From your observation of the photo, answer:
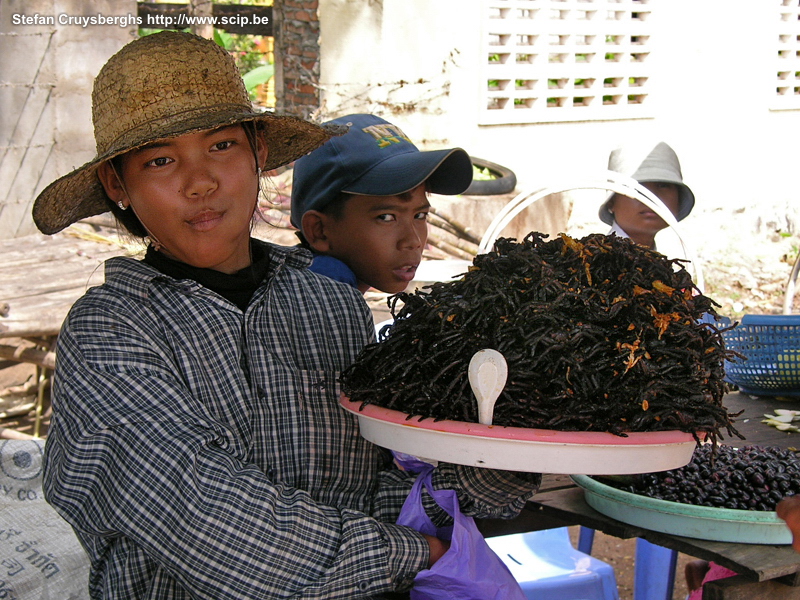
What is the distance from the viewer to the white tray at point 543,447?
1344mm

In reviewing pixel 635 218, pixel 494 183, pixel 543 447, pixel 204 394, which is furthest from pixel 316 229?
pixel 494 183

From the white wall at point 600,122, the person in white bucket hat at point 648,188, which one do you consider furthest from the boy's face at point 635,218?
the white wall at point 600,122

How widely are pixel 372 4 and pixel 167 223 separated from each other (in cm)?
644

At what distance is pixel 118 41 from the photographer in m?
6.83

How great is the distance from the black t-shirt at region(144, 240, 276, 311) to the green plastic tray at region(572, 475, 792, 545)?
0.91 meters

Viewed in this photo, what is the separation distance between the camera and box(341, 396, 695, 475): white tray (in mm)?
1344

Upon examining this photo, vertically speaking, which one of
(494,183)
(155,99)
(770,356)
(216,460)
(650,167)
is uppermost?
(155,99)

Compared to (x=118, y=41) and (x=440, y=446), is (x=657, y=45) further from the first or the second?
(x=440, y=446)

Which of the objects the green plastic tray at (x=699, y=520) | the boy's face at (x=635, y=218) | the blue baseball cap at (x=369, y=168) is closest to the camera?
the green plastic tray at (x=699, y=520)

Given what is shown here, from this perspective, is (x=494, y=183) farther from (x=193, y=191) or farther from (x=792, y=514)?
(x=792, y=514)

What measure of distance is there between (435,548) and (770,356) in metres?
2.05

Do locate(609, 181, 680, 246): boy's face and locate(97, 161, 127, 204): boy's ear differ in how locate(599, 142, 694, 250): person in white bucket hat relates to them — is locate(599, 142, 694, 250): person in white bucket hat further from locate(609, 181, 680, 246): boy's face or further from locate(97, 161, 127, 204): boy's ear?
locate(97, 161, 127, 204): boy's ear

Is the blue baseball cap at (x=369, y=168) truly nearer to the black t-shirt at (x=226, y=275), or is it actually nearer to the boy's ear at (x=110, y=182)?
the black t-shirt at (x=226, y=275)

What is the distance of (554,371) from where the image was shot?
4.66ft
